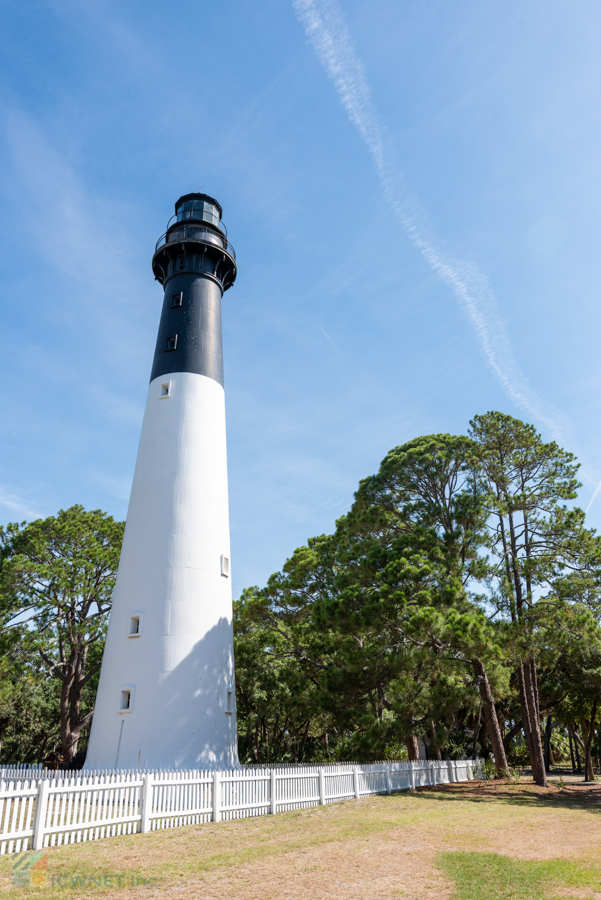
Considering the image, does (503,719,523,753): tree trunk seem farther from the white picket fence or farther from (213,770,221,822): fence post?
(213,770,221,822): fence post

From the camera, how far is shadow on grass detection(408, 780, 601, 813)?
15.6 m

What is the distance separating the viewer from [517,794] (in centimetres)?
1695

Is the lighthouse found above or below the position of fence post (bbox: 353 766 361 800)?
above

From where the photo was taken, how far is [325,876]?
22.2 feet

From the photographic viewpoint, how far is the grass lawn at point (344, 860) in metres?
6.14

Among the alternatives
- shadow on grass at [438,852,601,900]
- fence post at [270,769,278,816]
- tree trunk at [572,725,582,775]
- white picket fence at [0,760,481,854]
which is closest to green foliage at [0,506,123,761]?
white picket fence at [0,760,481,854]

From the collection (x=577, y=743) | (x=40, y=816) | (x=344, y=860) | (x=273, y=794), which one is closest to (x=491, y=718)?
(x=273, y=794)

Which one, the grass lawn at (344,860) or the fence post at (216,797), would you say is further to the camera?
the fence post at (216,797)

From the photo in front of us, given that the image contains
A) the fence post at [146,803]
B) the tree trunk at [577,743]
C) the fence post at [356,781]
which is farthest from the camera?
the tree trunk at [577,743]

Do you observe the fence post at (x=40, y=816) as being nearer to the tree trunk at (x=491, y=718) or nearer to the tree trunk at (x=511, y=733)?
the tree trunk at (x=491, y=718)

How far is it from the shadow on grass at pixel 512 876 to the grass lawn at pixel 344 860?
0.04 ft

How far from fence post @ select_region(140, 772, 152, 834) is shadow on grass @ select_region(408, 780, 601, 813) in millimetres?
8946

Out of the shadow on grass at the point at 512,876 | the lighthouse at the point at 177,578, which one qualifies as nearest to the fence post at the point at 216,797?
the lighthouse at the point at 177,578

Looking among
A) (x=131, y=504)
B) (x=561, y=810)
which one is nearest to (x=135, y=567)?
(x=131, y=504)
